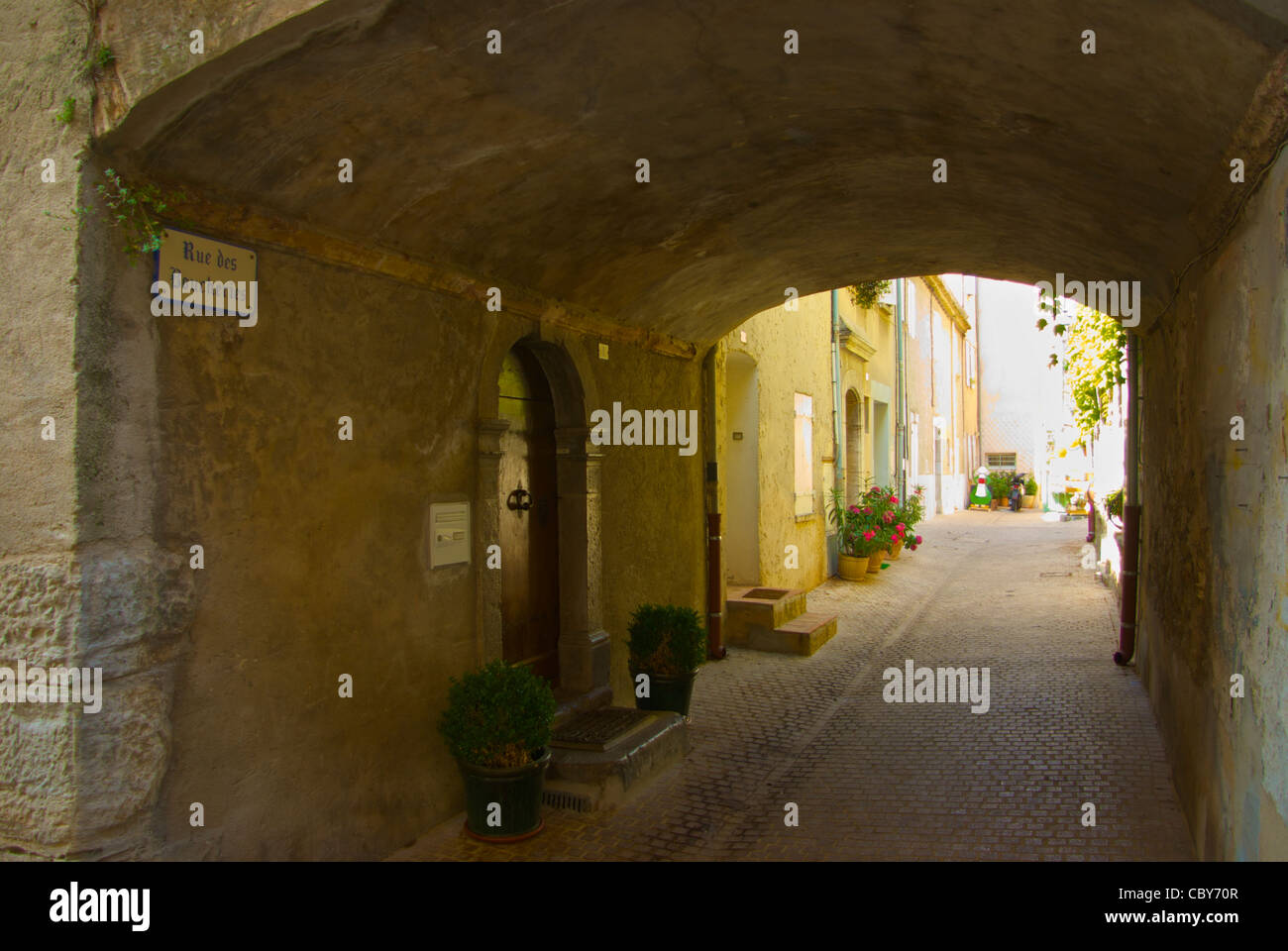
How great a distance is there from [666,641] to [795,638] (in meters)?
2.65

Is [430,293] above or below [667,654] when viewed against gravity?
above

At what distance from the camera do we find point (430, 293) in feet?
15.6

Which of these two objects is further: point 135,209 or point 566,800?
point 566,800

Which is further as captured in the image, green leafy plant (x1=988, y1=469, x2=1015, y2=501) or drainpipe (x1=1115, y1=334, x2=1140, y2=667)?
green leafy plant (x1=988, y1=469, x2=1015, y2=501)

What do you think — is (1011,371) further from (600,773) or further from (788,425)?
(600,773)

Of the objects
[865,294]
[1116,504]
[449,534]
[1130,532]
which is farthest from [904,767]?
[865,294]

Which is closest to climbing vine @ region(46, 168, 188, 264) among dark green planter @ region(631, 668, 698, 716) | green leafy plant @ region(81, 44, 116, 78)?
green leafy plant @ region(81, 44, 116, 78)

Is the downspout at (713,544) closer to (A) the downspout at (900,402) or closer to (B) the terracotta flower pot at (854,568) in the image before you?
(B) the terracotta flower pot at (854,568)

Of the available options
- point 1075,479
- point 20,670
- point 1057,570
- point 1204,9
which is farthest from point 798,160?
point 1075,479

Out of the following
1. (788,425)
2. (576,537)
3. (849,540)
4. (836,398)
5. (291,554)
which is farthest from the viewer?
(836,398)

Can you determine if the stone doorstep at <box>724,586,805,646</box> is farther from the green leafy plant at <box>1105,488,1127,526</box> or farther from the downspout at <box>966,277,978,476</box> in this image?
the downspout at <box>966,277,978,476</box>

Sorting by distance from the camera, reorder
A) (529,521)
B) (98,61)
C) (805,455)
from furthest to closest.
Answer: (805,455), (529,521), (98,61)

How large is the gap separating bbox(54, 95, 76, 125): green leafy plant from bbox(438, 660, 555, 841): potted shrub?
2.88 m

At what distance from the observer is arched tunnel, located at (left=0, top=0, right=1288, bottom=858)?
119 inches
